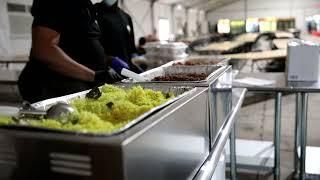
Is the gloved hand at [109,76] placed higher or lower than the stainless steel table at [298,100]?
higher

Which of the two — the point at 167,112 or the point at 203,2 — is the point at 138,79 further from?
the point at 203,2

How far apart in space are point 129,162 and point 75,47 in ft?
3.92

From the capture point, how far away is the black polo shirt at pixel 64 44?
4.95ft

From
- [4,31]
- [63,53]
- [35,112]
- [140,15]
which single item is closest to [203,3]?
[140,15]

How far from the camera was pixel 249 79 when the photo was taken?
8.03 feet

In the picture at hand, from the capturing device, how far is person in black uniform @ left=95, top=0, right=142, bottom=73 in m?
2.28

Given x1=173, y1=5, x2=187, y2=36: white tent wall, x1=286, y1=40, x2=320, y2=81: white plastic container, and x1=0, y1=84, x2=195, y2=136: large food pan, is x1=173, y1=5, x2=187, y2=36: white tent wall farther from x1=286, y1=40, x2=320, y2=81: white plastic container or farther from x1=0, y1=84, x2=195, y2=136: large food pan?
x1=0, y1=84, x2=195, y2=136: large food pan

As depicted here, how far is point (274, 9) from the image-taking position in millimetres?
16859

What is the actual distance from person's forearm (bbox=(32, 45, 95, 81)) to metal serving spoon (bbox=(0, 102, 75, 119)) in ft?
2.34

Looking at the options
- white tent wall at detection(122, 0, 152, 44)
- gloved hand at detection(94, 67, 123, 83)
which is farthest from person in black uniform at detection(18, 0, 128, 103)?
white tent wall at detection(122, 0, 152, 44)

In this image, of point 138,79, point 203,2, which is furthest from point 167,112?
point 203,2

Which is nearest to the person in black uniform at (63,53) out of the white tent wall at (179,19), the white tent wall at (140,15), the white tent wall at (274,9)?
the white tent wall at (140,15)

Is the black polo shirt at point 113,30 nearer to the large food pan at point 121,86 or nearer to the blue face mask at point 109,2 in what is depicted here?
the blue face mask at point 109,2

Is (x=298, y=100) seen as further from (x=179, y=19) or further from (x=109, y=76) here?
(x=179, y=19)
